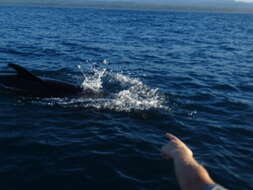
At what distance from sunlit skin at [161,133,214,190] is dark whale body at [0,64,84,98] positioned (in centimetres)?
→ 857

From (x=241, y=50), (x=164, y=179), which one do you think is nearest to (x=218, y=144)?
(x=164, y=179)

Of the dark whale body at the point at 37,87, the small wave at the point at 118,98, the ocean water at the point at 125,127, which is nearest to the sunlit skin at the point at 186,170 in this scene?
the ocean water at the point at 125,127

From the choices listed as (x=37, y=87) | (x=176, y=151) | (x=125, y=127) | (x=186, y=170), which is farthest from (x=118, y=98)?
(x=186, y=170)

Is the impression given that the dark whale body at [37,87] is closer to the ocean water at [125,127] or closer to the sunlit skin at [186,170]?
the ocean water at [125,127]

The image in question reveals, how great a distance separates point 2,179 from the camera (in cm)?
747

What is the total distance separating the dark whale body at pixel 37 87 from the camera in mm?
12828

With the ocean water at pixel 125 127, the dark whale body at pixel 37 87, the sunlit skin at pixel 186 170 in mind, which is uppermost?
the sunlit skin at pixel 186 170

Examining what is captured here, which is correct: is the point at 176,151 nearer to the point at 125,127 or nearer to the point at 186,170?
the point at 186,170

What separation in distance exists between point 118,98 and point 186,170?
9.02 m

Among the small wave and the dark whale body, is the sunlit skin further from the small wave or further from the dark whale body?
the dark whale body

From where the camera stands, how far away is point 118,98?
1316 cm

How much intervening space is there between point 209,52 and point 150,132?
63.5ft

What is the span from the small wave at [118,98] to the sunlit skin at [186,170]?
7.15 m

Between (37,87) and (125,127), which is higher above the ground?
(37,87)
